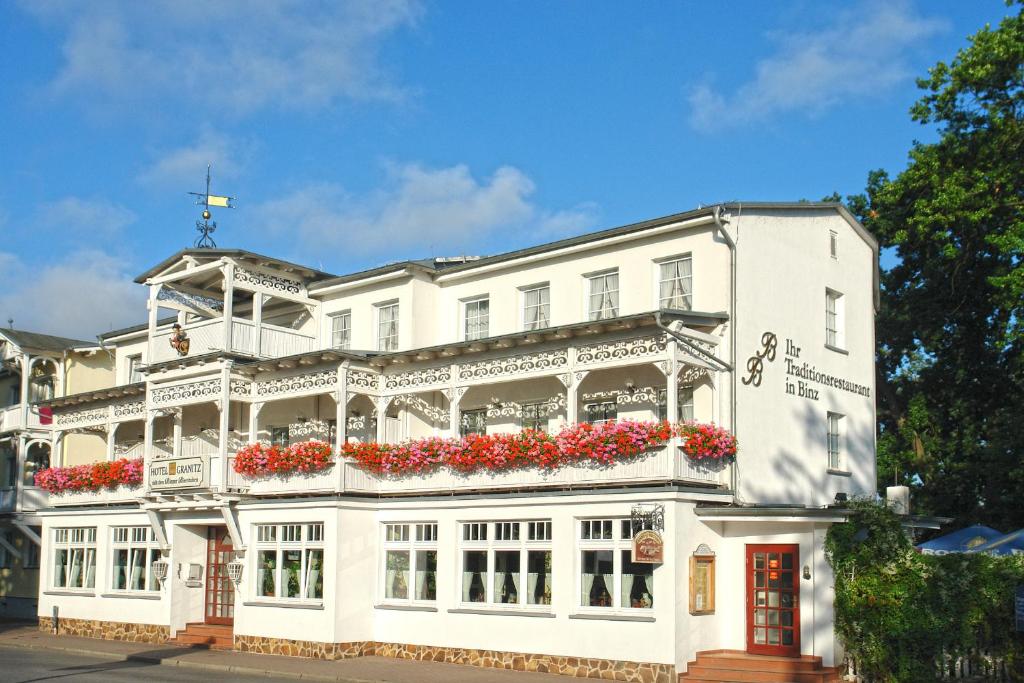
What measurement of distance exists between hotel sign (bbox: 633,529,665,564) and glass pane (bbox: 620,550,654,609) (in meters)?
0.49

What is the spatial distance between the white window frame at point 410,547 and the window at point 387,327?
15.5 ft

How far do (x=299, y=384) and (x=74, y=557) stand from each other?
11351 mm

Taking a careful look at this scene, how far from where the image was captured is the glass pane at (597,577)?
21375 millimetres

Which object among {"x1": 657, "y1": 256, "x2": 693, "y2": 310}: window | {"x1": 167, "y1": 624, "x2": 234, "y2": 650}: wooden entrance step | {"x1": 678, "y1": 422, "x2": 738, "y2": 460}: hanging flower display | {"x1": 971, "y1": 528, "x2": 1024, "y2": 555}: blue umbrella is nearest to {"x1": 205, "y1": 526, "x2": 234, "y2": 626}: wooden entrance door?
{"x1": 167, "y1": 624, "x2": 234, "y2": 650}: wooden entrance step

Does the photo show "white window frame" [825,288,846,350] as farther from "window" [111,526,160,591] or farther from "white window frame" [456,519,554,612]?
"window" [111,526,160,591]

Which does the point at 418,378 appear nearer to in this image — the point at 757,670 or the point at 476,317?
the point at 476,317

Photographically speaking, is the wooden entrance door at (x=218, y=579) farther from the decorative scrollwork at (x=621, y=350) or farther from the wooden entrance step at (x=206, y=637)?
the decorative scrollwork at (x=621, y=350)

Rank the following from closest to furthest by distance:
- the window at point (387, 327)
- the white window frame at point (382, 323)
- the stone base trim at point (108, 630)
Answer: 1. the white window frame at point (382, 323)
2. the window at point (387, 327)
3. the stone base trim at point (108, 630)

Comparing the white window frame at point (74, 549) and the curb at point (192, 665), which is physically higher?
the white window frame at point (74, 549)

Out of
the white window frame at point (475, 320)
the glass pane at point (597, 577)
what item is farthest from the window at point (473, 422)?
the glass pane at point (597, 577)

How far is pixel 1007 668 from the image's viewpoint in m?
18.8

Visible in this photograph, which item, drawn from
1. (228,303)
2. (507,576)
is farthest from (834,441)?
(228,303)

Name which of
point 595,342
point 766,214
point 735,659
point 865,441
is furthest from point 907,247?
point 735,659

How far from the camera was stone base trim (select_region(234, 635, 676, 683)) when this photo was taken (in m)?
20.3
